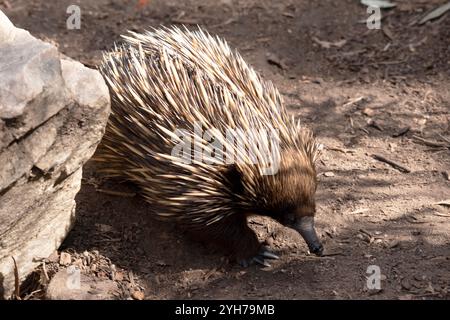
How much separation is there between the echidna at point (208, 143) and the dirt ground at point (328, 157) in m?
0.24

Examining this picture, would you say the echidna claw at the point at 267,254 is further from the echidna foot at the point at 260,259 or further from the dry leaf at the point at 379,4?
the dry leaf at the point at 379,4

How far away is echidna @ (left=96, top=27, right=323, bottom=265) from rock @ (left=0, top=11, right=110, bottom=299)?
394 mm

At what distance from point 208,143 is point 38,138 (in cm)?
91

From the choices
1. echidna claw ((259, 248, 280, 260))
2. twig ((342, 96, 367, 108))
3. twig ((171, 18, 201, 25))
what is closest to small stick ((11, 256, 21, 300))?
echidna claw ((259, 248, 280, 260))

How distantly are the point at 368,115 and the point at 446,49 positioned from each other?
1.13 meters

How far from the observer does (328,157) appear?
5.27m

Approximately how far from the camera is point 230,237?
14.3ft

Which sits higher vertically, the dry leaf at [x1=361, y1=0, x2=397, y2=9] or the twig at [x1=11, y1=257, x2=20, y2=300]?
the dry leaf at [x1=361, y1=0, x2=397, y2=9]

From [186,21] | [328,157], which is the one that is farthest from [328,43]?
[328,157]

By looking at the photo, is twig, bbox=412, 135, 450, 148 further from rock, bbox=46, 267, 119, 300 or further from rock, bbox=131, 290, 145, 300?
rock, bbox=46, 267, 119, 300

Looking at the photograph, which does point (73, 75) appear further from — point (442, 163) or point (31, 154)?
point (442, 163)

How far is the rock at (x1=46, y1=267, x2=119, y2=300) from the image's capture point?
397cm

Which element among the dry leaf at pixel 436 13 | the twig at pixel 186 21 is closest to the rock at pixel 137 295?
the twig at pixel 186 21

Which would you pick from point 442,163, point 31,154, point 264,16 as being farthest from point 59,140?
point 264,16
